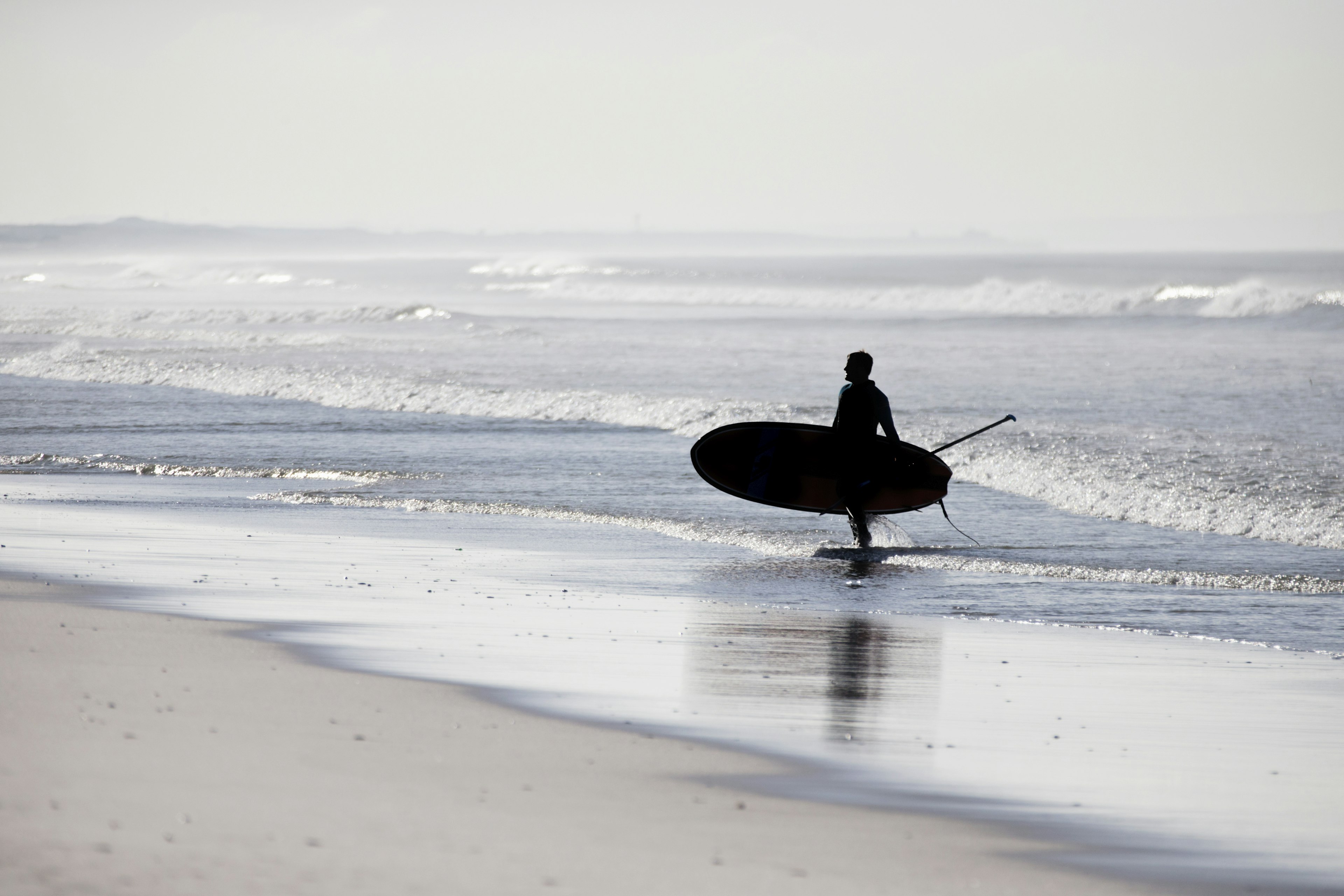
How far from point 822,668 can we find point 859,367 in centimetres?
459

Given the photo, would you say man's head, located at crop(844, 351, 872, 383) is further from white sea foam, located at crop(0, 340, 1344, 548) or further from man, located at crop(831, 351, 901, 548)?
white sea foam, located at crop(0, 340, 1344, 548)

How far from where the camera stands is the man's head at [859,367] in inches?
446

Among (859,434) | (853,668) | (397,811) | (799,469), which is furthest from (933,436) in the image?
(397,811)

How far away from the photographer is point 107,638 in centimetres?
720

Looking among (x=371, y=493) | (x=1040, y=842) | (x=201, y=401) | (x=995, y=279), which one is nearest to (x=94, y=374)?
(x=201, y=401)

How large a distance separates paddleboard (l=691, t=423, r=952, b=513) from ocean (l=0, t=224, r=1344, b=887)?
0.86 ft

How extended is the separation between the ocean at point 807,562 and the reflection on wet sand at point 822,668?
0.03 m

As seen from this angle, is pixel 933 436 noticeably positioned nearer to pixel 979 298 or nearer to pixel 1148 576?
pixel 1148 576

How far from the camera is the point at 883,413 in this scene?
1151cm

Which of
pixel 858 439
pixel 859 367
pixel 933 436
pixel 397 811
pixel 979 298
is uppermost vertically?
pixel 859 367

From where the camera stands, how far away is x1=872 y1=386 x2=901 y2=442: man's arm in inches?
449

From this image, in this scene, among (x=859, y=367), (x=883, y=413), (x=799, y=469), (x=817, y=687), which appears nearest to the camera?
(x=817, y=687)

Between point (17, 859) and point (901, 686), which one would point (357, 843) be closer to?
point (17, 859)

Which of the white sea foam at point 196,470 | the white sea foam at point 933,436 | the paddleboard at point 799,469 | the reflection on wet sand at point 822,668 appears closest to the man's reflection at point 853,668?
the reflection on wet sand at point 822,668
